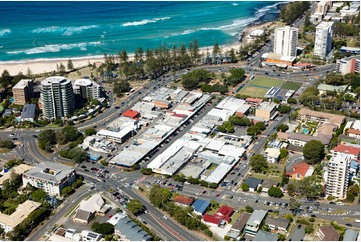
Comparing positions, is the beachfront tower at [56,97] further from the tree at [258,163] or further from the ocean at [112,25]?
the ocean at [112,25]

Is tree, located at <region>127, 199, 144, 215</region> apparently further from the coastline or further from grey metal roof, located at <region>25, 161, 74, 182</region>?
the coastline

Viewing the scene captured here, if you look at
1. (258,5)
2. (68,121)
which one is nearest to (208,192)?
(68,121)

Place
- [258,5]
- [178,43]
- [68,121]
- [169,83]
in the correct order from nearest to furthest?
1. [68,121]
2. [169,83]
3. [178,43]
4. [258,5]

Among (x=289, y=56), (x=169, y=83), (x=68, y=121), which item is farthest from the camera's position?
(x=289, y=56)

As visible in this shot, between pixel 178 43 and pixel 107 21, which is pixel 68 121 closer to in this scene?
pixel 178 43

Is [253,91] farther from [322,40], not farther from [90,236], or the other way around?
[90,236]

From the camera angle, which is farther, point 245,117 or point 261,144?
point 245,117
